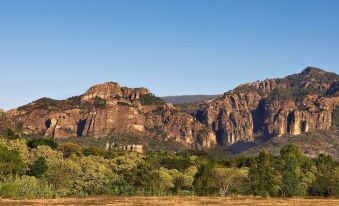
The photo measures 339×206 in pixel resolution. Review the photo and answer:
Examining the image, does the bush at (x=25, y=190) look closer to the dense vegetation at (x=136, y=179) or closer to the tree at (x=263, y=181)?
the dense vegetation at (x=136, y=179)

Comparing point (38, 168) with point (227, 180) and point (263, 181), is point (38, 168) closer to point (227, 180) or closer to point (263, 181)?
point (227, 180)

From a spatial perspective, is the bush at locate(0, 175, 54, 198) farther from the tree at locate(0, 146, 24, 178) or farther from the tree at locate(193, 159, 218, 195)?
the tree at locate(193, 159, 218, 195)

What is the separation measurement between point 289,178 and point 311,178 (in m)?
20.6

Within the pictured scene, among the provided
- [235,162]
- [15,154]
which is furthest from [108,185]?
[235,162]

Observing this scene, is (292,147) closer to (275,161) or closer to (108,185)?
(275,161)

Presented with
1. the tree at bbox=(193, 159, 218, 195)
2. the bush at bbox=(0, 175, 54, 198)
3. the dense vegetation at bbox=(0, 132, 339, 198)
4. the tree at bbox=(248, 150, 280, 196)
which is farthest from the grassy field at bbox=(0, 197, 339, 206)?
the tree at bbox=(193, 159, 218, 195)

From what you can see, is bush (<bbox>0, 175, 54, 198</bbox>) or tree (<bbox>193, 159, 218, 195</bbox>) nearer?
bush (<bbox>0, 175, 54, 198</bbox>)

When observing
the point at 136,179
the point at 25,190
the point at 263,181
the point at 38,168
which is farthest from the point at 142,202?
the point at 263,181

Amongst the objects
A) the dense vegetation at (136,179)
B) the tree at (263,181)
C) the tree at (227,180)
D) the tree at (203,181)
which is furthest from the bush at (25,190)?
the tree at (263,181)

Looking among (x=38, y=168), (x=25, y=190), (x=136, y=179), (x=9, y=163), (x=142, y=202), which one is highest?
(x=9, y=163)

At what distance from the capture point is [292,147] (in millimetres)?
164750

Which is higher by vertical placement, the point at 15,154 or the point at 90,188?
the point at 15,154

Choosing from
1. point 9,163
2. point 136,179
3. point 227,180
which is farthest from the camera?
point 227,180

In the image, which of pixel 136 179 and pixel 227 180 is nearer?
pixel 136 179
